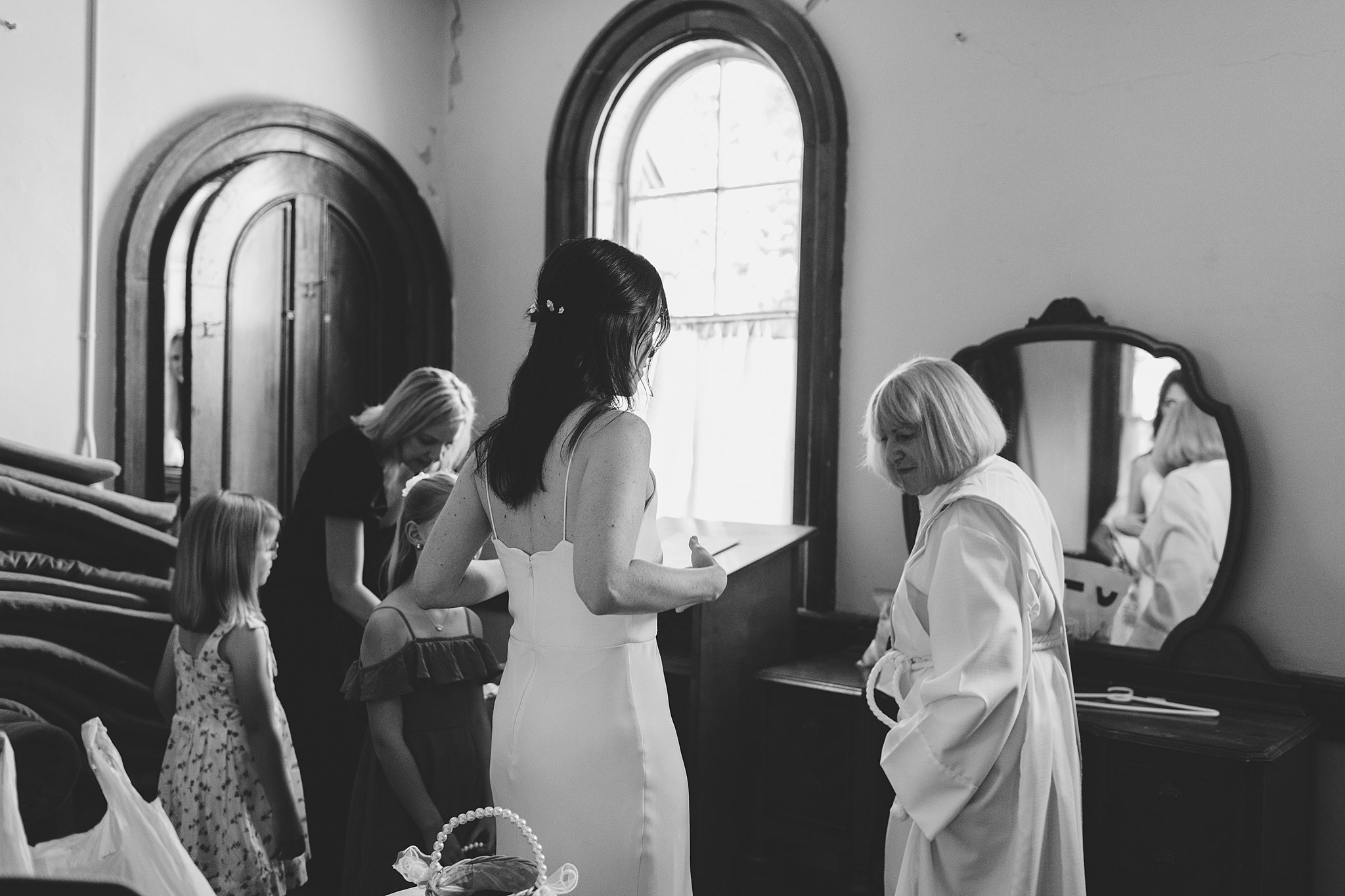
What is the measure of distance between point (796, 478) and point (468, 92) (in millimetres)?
2410

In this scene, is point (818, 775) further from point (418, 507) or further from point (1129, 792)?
point (418, 507)

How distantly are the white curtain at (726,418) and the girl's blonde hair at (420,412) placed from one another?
48.0 inches

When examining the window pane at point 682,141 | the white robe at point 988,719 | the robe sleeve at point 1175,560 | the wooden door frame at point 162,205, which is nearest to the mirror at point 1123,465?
the robe sleeve at point 1175,560

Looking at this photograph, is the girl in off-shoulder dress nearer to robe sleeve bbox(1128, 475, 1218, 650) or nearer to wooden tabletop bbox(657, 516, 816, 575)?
wooden tabletop bbox(657, 516, 816, 575)

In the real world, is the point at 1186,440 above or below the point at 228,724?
above

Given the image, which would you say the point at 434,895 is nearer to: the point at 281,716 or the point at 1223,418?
the point at 281,716

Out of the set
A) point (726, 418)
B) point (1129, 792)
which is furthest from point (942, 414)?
point (726, 418)

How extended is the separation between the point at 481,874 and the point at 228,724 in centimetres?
156

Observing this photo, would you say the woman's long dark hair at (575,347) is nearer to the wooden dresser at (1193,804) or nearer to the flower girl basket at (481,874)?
the flower girl basket at (481,874)

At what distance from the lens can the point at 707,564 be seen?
2.08m

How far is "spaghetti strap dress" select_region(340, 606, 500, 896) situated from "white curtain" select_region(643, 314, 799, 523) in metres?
2.09

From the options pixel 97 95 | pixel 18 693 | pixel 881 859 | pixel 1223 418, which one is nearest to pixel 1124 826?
pixel 881 859

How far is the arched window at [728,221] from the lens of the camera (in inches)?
167

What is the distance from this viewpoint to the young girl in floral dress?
9.27 ft
